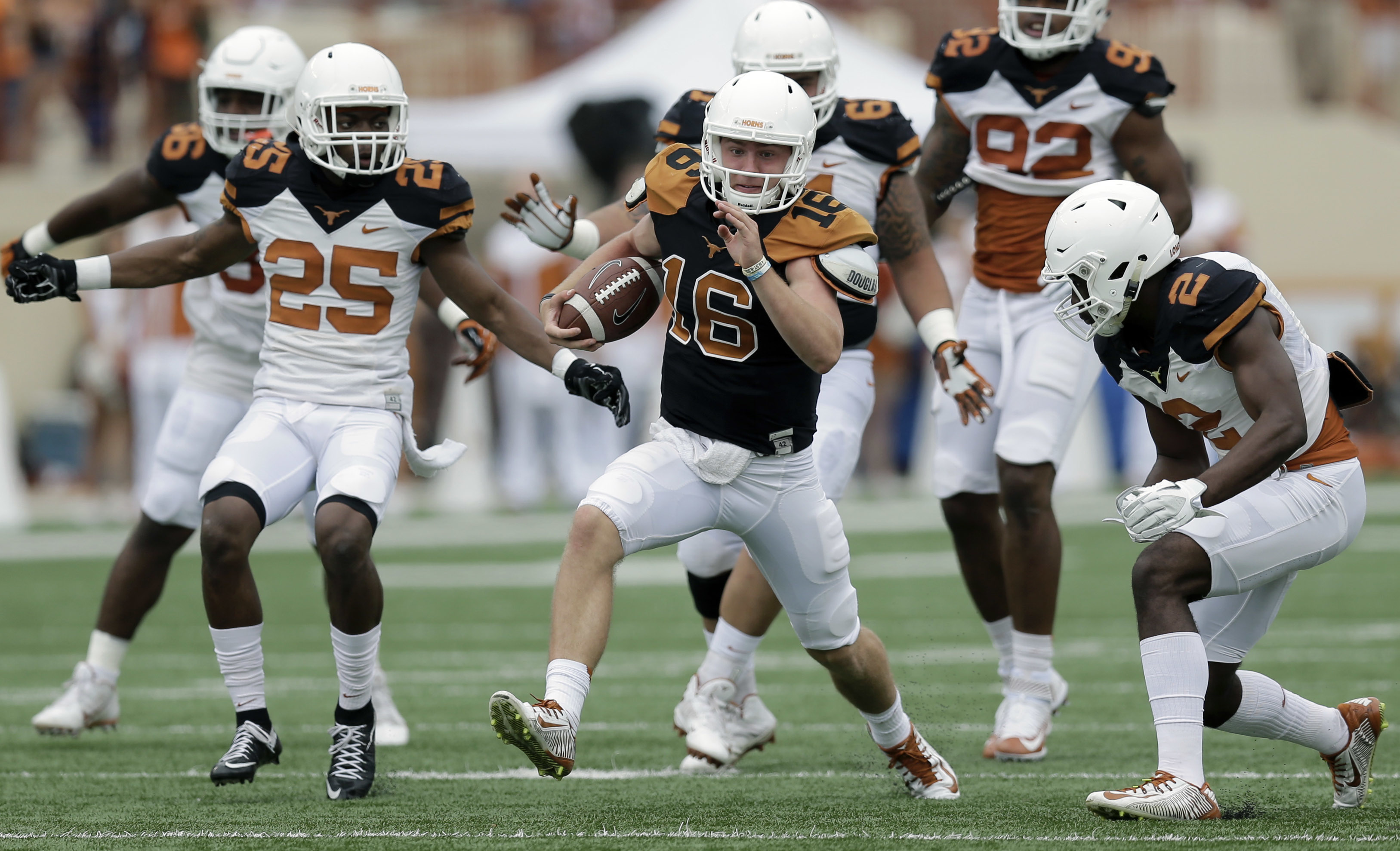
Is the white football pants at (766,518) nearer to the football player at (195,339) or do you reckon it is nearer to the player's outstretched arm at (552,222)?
the player's outstretched arm at (552,222)

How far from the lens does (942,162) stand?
606 cm

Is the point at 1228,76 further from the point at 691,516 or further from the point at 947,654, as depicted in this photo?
the point at 691,516

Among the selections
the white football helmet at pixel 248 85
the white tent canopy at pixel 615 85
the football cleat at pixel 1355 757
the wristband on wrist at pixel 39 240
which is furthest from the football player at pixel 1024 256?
the white tent canopy at pixel 615 85

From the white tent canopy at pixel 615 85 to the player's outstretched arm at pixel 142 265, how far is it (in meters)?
9.58

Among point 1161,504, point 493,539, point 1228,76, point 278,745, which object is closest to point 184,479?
point 278,745

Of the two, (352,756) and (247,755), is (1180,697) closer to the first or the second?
(352,756)

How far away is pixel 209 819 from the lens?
4.45 metres

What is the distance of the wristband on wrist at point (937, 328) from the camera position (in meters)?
5.35

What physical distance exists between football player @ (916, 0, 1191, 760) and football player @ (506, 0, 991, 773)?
399 mm

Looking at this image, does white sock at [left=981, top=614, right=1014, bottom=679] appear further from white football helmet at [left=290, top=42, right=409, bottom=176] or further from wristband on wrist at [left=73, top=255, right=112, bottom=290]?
wristband on wrist at [left=73, top=255, right=112, bottom=290]

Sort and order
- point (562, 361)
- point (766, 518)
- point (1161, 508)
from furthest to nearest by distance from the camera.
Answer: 1. point (562, 361)
2. point (766, 518)
3. point (1161, 508)

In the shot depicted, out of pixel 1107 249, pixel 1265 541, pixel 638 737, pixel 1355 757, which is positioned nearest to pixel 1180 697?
pixel 1265 541

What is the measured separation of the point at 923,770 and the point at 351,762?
144 cm

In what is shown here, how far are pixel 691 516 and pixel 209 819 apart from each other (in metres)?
1.34
